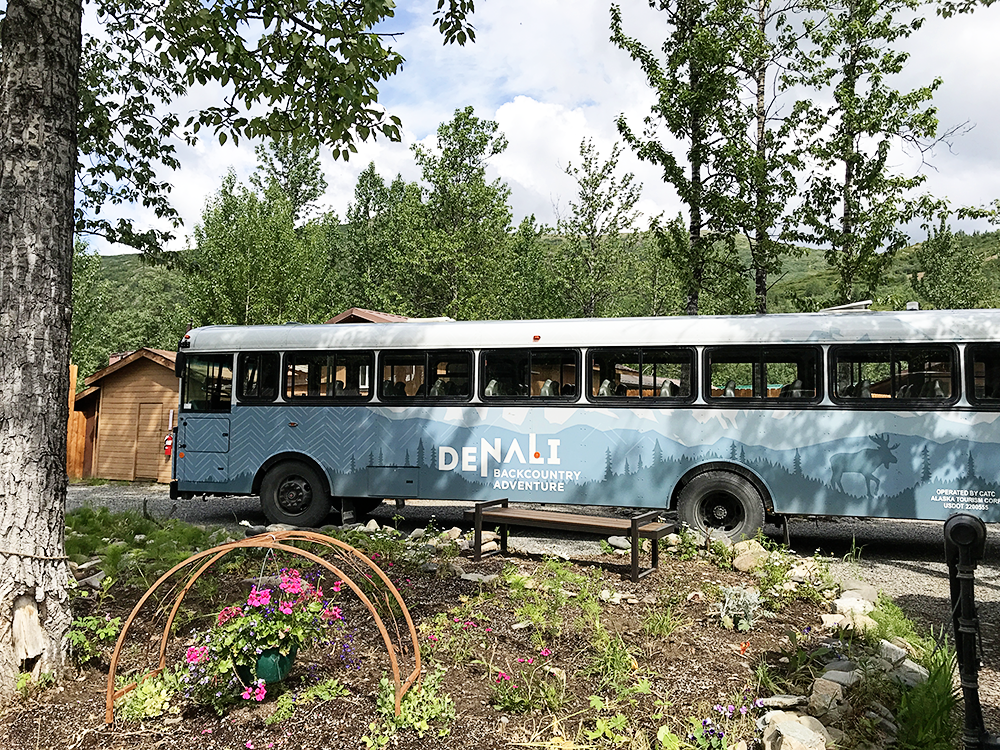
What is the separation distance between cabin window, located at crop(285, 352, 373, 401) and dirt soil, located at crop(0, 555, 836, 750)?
5160 millimetres

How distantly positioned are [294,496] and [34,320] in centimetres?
715

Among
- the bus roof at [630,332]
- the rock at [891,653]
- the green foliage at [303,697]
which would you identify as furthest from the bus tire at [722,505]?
the green foliage at [303,697]

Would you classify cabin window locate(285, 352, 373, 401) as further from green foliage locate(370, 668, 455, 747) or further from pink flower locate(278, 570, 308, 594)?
green foliage locate(370, 668, 455, 747)

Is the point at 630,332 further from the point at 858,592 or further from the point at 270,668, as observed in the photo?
the point at 270,668

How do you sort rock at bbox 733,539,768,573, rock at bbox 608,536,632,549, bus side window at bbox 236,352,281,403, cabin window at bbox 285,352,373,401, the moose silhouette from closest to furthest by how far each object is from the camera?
1. rock at bbox 733,539,768,573
2. the moose silhouette
3. rock at bbox 608,536,632,549
4. cabin window at bbox 285,352,373,401
5. bus side window at bbox 236,352,281,403

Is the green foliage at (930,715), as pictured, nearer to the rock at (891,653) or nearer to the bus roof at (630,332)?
the rock at (891,653)

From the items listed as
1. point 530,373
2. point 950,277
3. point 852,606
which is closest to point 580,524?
point 530,373

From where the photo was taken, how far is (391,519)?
42.9 feet

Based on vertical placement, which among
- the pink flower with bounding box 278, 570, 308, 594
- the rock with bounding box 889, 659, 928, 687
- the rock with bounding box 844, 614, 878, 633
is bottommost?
the rock with bounding box 889, 659, 928, 687

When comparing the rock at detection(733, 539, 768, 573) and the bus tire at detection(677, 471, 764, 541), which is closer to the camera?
the rock at detection(733, 539, 768, 573)

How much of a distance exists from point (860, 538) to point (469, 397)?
6.50 meters

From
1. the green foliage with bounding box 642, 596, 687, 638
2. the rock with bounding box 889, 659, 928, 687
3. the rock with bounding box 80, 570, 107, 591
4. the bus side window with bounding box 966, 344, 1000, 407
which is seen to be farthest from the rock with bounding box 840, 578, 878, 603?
the rock with bounding box 80, 570, 107, 591

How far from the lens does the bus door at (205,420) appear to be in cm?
1184

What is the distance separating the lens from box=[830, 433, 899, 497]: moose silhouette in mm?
9266
